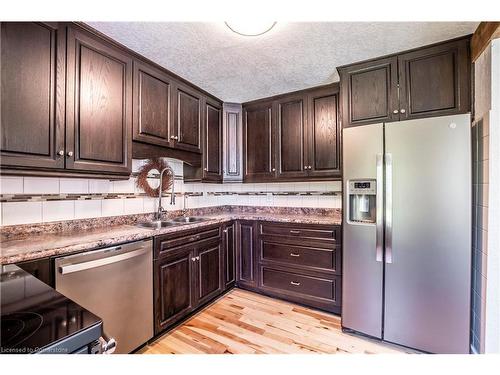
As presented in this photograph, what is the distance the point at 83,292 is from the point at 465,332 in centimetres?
239

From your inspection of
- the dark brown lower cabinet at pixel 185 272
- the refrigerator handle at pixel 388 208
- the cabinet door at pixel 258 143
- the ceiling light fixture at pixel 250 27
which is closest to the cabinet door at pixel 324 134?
the cabinet door at pixel 258 143

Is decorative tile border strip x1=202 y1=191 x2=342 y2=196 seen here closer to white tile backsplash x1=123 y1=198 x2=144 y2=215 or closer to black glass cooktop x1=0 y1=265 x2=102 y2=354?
white tile backsplash x1=123 y1=198 x2=144 y2=215

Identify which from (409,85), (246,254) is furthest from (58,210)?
(409,85)

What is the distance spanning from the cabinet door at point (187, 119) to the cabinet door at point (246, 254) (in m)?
1.02

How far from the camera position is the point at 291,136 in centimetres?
265

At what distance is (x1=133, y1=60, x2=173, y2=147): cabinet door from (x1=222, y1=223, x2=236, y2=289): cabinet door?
1.13 metres

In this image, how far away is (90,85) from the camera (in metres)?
1.56

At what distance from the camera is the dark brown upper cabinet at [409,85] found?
164cm

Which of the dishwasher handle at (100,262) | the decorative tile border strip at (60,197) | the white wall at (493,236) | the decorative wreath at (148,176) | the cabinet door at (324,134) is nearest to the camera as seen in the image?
the dishwasher handle at (100,262)

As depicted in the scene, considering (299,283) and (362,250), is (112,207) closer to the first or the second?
(299,283)

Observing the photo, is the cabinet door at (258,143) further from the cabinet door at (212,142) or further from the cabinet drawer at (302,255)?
the cabinet drawer at (302,255)
